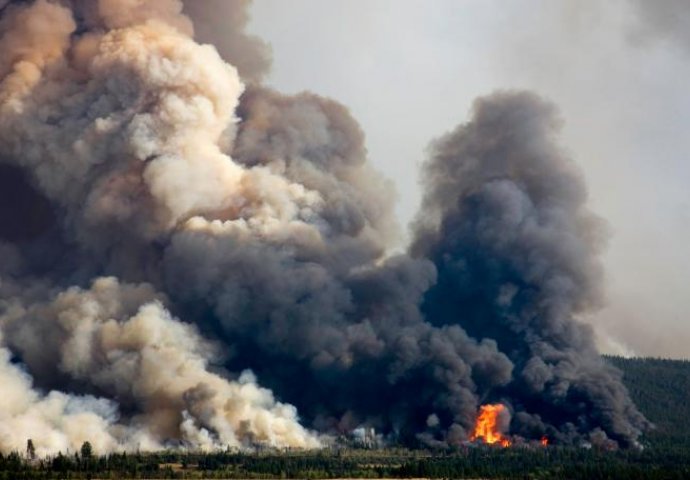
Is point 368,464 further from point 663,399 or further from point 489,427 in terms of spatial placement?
point 663,399

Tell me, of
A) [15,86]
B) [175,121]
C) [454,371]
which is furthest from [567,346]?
Result: [15,86]

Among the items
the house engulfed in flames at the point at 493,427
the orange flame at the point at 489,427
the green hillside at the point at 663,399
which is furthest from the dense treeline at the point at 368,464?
the green hillside at the point at 663,399

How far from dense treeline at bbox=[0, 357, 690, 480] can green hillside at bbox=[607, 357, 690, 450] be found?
14.6 metres

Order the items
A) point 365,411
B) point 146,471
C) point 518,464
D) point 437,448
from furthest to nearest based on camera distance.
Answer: point 365,411 → point 437,448 → point 518,464 → point 146,471

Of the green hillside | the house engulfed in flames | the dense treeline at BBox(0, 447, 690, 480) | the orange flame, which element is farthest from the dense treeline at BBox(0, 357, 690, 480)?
the green hillside

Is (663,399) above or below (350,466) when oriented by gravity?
above

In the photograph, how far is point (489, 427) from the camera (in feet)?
445

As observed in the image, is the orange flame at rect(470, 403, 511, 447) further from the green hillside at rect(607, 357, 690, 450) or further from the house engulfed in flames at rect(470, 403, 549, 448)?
the green hillside at rect(607, 357, 690, 450)

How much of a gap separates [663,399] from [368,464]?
214 feet

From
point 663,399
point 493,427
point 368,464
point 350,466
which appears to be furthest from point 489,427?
point 663,399

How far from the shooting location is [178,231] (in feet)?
447

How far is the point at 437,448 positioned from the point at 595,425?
47.0 feet

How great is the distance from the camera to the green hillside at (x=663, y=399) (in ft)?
489

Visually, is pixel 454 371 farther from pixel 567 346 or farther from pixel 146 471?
pixel 146 471
